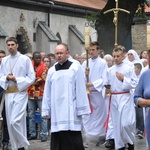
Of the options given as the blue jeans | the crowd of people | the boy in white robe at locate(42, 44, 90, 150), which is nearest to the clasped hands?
the crowd of people

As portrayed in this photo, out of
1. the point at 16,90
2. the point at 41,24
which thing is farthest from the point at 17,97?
the point at 41,24

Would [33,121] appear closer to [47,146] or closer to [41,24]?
[47,146]

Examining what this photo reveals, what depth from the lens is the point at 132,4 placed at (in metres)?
20.6

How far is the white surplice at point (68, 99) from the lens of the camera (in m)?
8.90

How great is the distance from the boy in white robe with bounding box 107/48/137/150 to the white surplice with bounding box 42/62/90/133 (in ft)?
5.96

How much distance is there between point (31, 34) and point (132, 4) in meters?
12.2

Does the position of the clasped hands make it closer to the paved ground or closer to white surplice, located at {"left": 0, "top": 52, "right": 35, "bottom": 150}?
white surplice, located at {"left": 0, "top": 52, "right": 35, "bottom": 150}

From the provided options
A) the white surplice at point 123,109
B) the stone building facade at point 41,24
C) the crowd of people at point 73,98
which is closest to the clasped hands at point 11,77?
the crowd of people at point 73,98

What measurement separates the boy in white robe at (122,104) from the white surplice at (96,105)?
2.93 feet

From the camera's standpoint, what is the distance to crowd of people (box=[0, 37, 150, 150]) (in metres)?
8.91

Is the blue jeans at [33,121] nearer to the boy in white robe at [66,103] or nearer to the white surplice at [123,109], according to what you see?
the white surplice at [123,109]

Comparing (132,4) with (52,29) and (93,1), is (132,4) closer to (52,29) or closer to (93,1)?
(52,29)

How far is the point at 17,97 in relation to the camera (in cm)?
1067

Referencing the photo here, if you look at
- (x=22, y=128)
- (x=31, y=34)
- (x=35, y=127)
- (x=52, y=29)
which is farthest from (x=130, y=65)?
(x=52, y=29)
